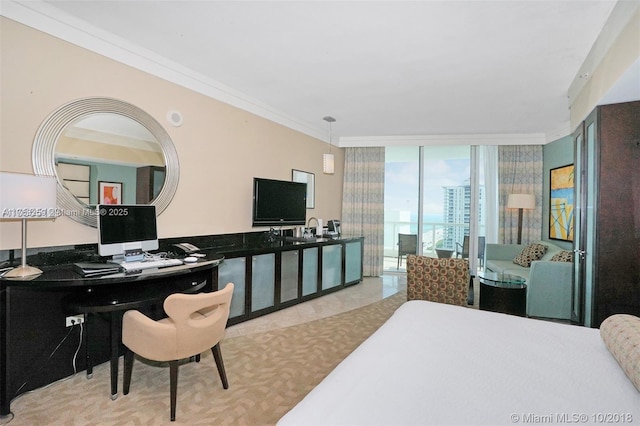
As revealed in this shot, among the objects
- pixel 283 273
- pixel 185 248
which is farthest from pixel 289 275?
pixel 185 248

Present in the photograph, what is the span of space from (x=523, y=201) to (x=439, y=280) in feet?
9.94

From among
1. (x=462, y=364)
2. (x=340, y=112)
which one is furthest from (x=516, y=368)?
(x=340, y=112)

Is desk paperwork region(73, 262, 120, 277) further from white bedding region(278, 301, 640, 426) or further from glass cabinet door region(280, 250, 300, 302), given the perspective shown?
glass cabinet door region(280, 250, 300, 302)

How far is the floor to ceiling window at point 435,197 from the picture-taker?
20.4ft

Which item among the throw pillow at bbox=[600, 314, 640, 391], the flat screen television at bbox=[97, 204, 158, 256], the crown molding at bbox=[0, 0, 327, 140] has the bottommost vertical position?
the throw pillow at bbox=[600, 314, 640, 391]

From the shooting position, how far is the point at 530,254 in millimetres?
5062

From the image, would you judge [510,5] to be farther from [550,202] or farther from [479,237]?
[479,237]

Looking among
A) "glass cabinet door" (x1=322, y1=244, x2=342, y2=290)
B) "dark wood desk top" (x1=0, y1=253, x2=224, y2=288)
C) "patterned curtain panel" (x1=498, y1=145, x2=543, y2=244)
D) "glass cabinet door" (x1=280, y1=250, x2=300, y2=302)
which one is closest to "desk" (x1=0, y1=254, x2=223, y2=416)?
"dark wood desk top" (x1=0, y1=253, x2=224, y2=288)

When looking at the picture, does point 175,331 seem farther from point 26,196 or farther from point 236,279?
point 236,279

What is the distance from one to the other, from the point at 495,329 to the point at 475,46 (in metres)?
2.30

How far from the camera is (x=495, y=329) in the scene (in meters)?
1.80

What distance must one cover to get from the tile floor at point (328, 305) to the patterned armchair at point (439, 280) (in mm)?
1026

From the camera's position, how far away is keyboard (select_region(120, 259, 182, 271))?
239 centimetres

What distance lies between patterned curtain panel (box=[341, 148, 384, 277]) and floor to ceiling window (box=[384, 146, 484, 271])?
437 mm
